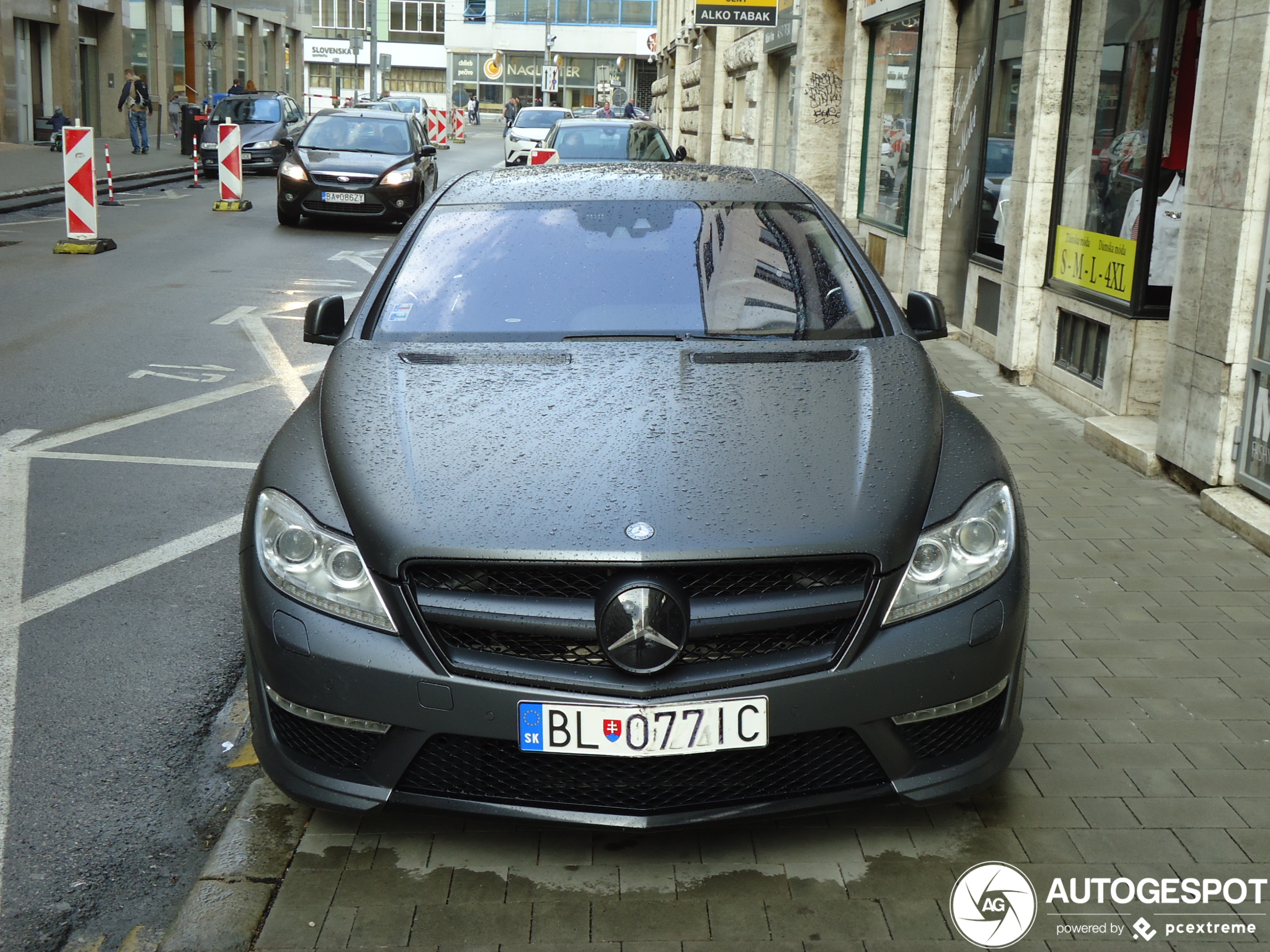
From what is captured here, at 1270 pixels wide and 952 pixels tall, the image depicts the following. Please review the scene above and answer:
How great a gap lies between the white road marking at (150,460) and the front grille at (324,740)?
393cm

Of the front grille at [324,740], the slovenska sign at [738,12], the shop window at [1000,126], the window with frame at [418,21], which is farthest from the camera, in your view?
the window with frame at [418,21]

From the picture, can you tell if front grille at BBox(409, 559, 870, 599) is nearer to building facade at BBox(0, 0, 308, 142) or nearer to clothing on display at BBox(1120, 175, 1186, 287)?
clothing on display at BBox(1120, 175, 1186, 287)

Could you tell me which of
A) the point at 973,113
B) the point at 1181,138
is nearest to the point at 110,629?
the point at 1181,138

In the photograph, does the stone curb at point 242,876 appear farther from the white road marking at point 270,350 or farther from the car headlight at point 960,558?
the white road marking at point 270,350

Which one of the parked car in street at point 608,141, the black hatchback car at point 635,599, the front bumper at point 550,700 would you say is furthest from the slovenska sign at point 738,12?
the front bumper at point 550,700

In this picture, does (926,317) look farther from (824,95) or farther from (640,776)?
(824,95)

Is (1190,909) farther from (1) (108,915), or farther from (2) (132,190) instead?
(2) (132,190)

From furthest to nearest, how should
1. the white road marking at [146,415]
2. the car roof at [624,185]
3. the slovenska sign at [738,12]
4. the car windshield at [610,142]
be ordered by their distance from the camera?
the slovenska sign at [738,12], the car windshield at [610,142], the white road marking at [146,415], the car roof at [624,185]

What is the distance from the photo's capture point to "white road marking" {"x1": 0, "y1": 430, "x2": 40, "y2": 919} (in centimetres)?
398

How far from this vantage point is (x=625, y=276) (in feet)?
14.9

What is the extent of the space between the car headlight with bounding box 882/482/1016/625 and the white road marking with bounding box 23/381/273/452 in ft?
18.1

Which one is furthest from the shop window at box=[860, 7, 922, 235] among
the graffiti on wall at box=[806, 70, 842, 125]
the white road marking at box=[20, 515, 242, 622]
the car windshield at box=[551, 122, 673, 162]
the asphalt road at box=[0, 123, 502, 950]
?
the white road marking at box=[20, 515, 242, 622]

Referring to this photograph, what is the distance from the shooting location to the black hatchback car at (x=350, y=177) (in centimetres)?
1991

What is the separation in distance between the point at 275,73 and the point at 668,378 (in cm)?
6410
